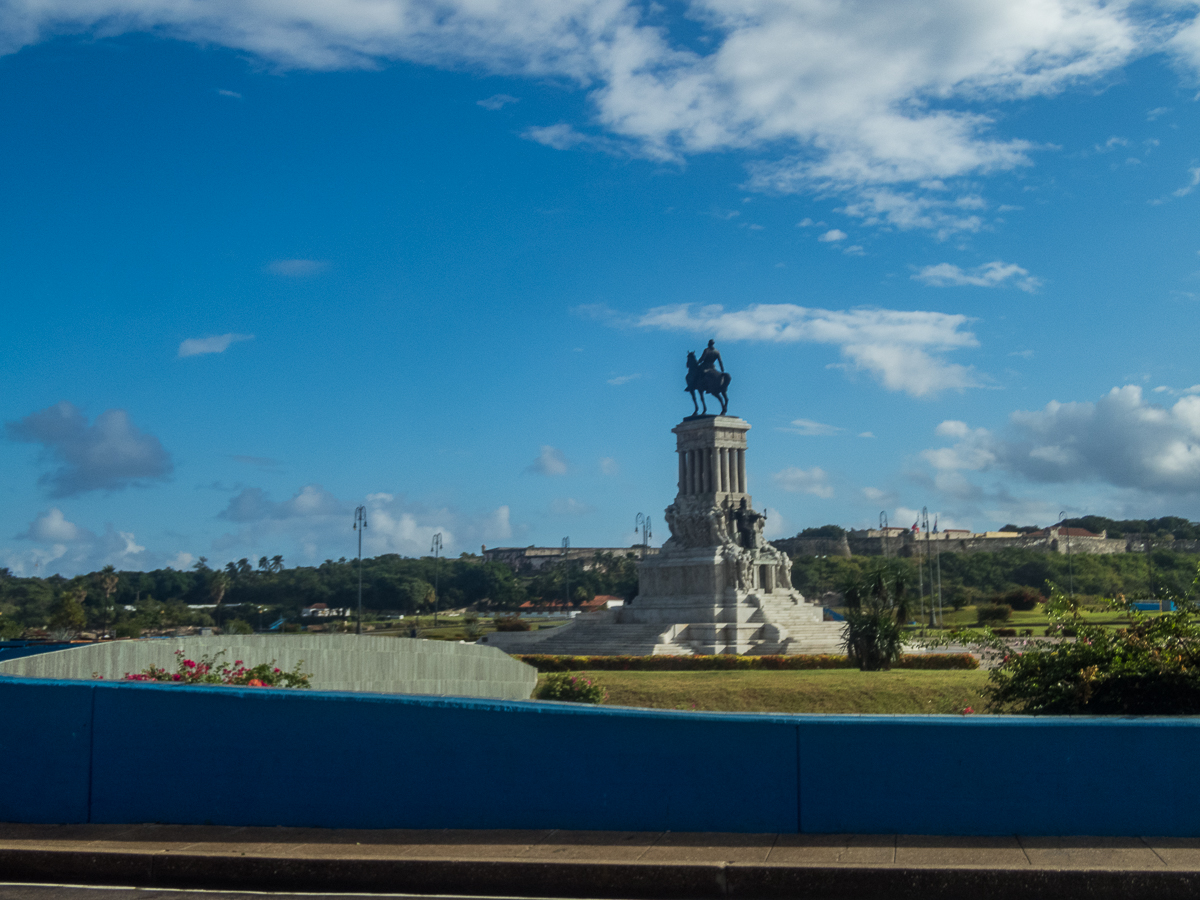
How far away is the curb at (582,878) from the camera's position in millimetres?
7785

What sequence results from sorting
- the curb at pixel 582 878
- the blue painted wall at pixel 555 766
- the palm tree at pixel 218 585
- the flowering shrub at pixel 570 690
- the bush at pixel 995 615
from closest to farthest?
the curb at pixel 582 878, the blue painted wall at pixel 555 766, the flowering shrub at pixel 570 690, the bush at pixel 995 615, the palm tree at pixel 218 585

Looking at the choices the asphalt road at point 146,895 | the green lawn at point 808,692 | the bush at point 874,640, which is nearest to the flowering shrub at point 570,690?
the green lawn at point 808,692

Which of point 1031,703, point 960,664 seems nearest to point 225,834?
point 1031,703

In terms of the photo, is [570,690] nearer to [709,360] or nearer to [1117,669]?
[1117,669]

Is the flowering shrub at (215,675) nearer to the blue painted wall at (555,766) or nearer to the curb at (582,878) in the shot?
the blue painted wall at (555,766)

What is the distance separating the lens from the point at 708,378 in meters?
65.4

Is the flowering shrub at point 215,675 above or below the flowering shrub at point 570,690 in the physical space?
above

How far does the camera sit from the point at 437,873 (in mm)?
8289

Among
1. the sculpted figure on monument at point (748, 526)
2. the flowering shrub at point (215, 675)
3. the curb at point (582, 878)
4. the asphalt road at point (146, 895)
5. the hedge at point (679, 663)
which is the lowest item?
the hedge at point (679, 663)

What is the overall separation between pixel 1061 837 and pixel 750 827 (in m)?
2.25

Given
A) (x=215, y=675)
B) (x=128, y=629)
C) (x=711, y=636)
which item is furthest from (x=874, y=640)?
(x=128, y=629)

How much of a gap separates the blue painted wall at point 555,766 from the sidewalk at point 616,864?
174 mm

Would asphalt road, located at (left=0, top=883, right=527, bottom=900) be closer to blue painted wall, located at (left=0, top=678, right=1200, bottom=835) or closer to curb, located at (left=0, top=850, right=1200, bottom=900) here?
curb, located at (left=0, top=850, right=1200, bottom=900)

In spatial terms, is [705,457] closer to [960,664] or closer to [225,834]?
[960,664]
